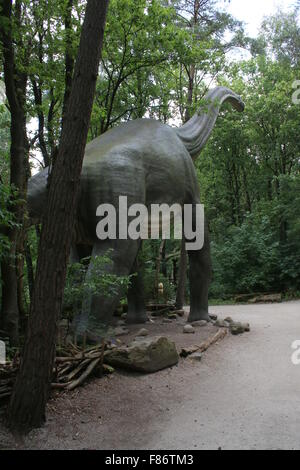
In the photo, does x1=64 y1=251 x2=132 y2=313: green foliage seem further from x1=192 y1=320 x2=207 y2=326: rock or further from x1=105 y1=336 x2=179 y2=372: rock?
x1=192 y1=320 x2=207 y2=326: rock

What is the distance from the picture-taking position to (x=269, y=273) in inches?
596

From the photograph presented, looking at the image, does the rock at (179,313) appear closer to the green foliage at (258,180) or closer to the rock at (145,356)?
the rock at (145,356)

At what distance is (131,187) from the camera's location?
20.2 feet

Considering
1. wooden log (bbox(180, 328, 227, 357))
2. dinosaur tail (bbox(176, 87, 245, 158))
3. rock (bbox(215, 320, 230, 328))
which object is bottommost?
wooden log (bbox(180, 328, 227, 357))

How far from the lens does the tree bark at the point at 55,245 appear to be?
11.3ft

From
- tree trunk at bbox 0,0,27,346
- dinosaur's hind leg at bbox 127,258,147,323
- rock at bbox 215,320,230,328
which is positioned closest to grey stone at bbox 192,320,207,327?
rock at bbox 215,320,230,328

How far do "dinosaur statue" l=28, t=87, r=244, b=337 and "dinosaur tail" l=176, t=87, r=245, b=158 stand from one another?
0.09 ft

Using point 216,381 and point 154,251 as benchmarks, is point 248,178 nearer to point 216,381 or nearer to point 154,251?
point 154,251

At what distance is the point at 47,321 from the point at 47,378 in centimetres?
48

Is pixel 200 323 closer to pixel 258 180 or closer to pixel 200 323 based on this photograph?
pixel 200 323

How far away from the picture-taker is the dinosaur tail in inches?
335

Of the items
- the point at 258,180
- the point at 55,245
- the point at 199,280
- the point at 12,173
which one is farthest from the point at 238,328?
the point at 258,180

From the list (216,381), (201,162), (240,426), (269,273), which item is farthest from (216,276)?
(240,426)

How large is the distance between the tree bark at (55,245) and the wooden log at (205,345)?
8.71 feet
